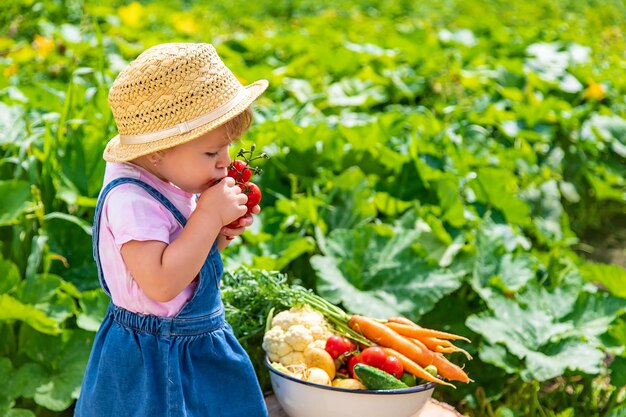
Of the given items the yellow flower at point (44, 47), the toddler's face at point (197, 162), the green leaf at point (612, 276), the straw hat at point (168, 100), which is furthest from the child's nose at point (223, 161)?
the yellow flower at point (44, 47)

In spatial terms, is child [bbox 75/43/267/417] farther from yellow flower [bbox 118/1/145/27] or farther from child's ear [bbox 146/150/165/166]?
yellow flower [bbox 118/1/145/27]

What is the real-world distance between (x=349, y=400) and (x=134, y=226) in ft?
2.72

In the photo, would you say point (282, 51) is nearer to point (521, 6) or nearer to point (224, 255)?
point (224, 255)

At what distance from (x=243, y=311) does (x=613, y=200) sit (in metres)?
3.79

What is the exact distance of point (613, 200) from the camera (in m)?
5.84

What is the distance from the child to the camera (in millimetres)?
1950

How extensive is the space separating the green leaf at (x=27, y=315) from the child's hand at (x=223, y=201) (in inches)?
42.3

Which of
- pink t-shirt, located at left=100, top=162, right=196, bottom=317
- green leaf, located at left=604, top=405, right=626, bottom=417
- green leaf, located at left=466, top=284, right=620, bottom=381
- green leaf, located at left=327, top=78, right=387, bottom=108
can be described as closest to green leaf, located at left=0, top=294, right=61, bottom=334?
pink t-shirt, located at left=100, top=162, right=196, bottom=317

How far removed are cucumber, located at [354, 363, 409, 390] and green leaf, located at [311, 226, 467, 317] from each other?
23.6 inches

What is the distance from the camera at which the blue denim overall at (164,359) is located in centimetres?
208

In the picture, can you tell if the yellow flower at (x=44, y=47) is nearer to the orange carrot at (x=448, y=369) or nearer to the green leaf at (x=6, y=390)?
the green leaf at (x=6, y=390)

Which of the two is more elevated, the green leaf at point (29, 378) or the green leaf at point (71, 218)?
the green leaf at point (71, 218)

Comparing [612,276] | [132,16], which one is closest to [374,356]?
[612,276]

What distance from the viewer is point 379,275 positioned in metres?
3.26
